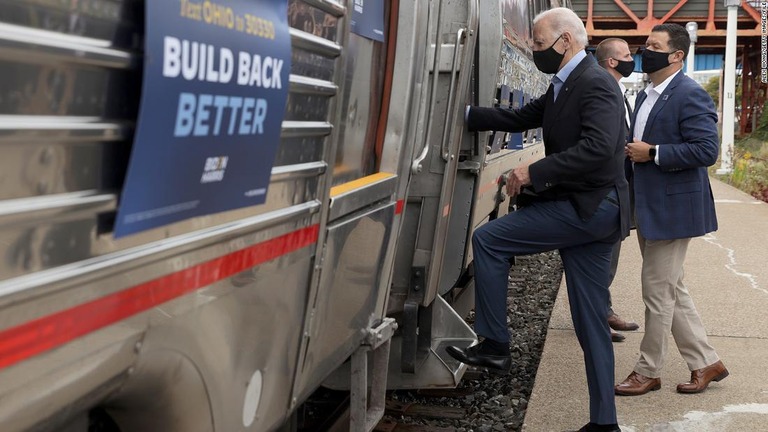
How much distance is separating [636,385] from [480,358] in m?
1.12

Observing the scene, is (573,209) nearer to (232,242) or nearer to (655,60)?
(655,60)

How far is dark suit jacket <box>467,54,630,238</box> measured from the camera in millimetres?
4492

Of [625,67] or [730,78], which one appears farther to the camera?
[730,78]

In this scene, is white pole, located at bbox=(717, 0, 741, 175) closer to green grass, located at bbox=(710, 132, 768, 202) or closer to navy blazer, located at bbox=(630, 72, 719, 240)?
green grass, located at bbox=(710, 132, 768, 202)

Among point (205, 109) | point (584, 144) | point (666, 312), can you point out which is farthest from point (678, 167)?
point (205, 109)

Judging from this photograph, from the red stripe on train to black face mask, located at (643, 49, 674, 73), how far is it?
133 inches

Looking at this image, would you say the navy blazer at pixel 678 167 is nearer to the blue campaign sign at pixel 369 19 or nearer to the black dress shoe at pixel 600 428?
the black dress shoe at pixel 600 428

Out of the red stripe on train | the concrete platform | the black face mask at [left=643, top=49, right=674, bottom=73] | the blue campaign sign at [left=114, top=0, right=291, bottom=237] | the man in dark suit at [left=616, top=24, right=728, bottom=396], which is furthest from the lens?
the black face mask at [left=643, top=49, right=674, bottom=73]

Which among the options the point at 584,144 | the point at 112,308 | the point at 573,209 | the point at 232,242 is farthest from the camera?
the point at 573,209

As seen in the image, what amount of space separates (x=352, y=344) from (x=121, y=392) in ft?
5.94

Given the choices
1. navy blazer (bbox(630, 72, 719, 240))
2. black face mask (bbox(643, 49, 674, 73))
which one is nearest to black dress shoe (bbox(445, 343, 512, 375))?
navy blazer (bbox(630, 72, 719, 240))

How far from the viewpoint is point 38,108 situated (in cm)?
156

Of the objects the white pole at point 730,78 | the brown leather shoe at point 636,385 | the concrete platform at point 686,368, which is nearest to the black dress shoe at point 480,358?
the concrete platform at point 686,368

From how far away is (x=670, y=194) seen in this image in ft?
17.5
